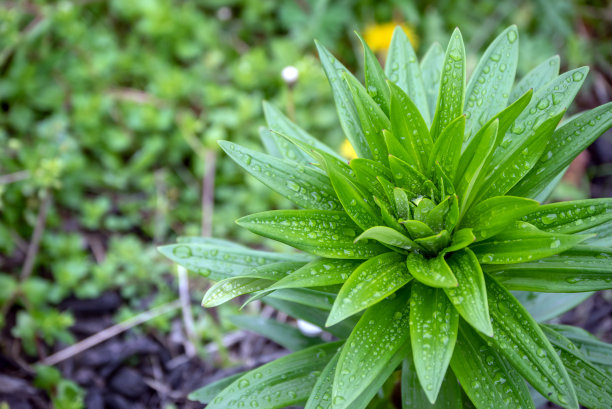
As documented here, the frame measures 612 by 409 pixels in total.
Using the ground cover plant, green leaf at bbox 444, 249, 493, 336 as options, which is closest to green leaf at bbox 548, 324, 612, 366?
the ground cover plant

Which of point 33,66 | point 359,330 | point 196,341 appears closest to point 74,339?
point 196,341

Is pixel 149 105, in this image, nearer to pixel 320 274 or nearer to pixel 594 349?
pixel 320 274

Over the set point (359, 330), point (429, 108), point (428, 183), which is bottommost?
point (359, 330)

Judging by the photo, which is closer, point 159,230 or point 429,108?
point 429,108

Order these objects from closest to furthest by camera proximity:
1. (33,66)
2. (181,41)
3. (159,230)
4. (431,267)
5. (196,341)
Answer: (431,267)
(196,341)
(159,230)
(33,66)
(181,41)

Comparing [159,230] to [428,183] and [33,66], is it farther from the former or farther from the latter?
[428,183]

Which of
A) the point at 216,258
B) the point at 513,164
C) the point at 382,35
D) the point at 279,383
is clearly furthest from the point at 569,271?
the point at 382,35
